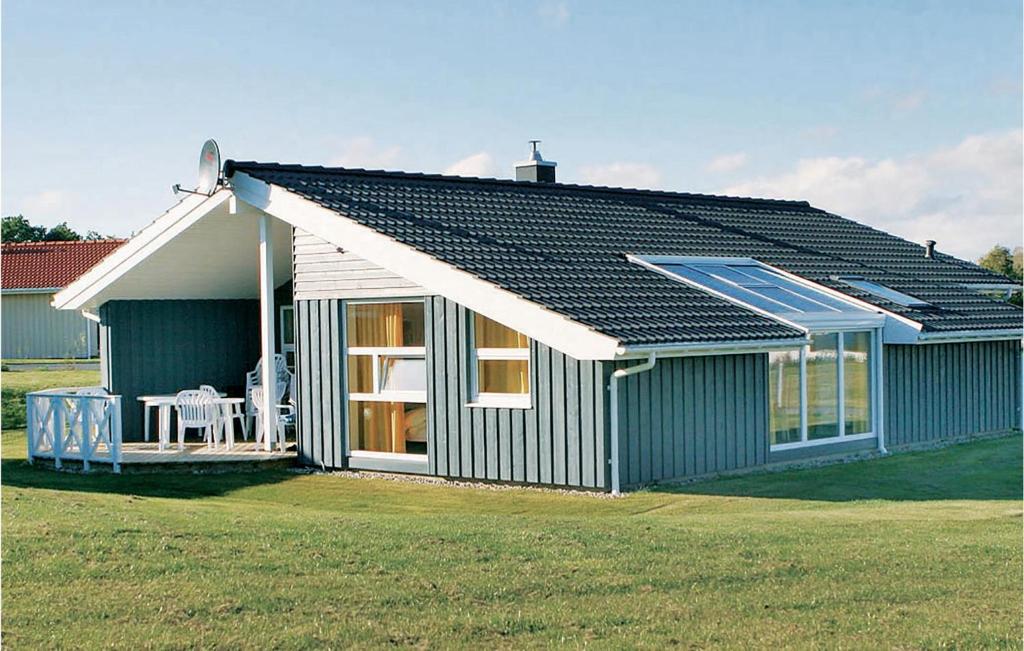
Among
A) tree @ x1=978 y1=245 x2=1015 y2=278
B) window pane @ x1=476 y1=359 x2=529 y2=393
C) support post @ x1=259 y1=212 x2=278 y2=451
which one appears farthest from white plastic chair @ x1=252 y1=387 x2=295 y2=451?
tree @ x1=978 y1=245 x2=1015 y2=278

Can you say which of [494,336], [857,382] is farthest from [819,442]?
[494,336]

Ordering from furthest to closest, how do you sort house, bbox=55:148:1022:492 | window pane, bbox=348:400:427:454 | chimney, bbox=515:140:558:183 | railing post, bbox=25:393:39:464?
chimney, bbox=515:140:558:183
railing post, bbox=25:393:39:464
window pane, bbox=348:400:427:454
house, bbox=55:148:1022:492

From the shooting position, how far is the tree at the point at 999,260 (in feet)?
150

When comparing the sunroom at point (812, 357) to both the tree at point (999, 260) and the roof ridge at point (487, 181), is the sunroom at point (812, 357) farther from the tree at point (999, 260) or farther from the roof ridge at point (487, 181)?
the tree at point (999, 260)

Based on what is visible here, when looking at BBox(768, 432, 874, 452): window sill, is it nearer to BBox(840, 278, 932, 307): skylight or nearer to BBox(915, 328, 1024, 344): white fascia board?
BBox(915, 328, 1024, 344): white fascia board

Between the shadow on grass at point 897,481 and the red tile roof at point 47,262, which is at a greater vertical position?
the red tile roof at point 47,262

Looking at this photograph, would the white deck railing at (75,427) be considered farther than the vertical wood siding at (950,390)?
No

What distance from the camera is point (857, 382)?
1845cm

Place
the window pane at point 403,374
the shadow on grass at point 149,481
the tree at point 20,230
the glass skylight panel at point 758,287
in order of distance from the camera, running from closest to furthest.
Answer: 1. the shadow on grass at point 149,481
2. the window pane at point 403,374
3. the glass skylight panel at point 758,287
4. the tree at point 20,230

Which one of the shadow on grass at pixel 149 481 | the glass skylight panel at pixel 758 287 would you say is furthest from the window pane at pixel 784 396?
the shadow on grass at pixel 149 481

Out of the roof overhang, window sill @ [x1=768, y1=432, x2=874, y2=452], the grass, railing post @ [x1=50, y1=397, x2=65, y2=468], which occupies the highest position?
the roof overhang

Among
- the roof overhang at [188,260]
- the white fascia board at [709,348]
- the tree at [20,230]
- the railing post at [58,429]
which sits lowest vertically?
the railing post at [58,429]

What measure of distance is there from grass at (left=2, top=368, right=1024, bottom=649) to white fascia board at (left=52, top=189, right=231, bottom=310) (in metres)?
5.34

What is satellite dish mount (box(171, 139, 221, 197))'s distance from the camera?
690 inches
